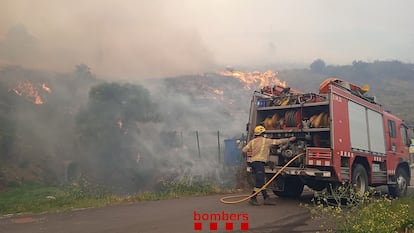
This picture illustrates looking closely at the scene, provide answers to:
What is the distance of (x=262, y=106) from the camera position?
34.4 ft

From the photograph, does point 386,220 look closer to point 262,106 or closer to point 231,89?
point 262,106

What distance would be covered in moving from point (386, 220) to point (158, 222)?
3.81 m

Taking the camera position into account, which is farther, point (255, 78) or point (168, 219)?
point (255, 78)

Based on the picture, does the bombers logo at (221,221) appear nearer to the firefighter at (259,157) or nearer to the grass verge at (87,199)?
the firefighter at (259,157)

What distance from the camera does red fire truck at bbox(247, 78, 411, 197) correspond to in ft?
29.4

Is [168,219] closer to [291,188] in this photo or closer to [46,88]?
[291,188]

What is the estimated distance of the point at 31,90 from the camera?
90.9 feet

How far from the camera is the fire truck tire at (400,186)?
11914 millimetres

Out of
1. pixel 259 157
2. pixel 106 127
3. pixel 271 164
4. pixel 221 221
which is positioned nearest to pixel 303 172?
pixel 271 164

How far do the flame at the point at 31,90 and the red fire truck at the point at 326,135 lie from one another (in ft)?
70.9

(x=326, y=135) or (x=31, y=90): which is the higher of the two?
(x=31, y=90)

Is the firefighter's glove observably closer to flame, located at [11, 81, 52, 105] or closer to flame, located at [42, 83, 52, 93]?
flame, located at [11, 81, 52, 105]

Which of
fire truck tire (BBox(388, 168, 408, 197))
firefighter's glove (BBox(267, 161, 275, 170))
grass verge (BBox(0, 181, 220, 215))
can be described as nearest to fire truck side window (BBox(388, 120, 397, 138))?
fire truck tire (BBox(388, 168, 408, 197))

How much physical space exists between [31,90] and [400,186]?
24.6 metres
